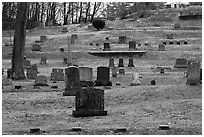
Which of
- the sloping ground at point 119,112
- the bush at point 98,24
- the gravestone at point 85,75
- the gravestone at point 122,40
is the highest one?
the bush at point 98,24

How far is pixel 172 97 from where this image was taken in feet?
52.2

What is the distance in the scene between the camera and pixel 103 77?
2083cm

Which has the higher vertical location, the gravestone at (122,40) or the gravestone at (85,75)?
the gravestone at (122,40)

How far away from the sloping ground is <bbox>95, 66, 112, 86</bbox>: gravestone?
2.57m

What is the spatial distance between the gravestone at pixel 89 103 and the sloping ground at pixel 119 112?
253 mm

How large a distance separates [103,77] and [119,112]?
23.5ft

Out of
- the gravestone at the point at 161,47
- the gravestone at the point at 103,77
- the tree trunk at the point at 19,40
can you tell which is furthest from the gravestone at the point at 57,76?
the gravestone at the point at 161,47

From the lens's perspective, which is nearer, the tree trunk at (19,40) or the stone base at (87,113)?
the stone base at (87,113)

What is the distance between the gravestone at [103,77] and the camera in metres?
20.6

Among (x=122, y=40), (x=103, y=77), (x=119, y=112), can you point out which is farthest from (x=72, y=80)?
(x=122, y=40)

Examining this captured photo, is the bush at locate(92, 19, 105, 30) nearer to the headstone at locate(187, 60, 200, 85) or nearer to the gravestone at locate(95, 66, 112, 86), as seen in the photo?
the gravestone at locate(95, 66, 112, 86)

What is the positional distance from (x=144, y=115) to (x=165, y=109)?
1056 millimetres

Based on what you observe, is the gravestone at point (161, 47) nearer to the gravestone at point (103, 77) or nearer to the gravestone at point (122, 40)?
the gravestone at point (122, 40)

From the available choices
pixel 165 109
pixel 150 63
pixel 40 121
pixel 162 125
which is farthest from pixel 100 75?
pixel 150 63
